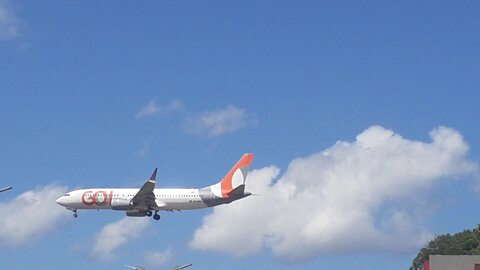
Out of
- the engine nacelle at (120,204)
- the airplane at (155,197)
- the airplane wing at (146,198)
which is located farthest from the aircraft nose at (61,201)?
the airplane wing at (146,198)

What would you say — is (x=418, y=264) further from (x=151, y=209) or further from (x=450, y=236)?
(x=151, y=209)

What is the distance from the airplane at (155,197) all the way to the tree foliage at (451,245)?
37.5m

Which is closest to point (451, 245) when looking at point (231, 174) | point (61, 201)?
point (231, 174)

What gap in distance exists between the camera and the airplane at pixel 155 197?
148 m

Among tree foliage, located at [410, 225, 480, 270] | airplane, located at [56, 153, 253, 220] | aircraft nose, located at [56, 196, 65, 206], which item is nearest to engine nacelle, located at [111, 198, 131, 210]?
airplane, located at [56, 153, 253, 220]

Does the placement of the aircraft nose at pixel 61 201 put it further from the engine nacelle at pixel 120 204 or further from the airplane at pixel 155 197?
→ the engine nacelle at pixel 120 204

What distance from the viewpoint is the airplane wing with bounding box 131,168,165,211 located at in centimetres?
14675

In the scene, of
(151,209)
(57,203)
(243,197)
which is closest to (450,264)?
(243,197)

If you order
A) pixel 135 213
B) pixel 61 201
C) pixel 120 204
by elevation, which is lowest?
pixel 135 213

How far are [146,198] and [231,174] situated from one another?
12.0 meters

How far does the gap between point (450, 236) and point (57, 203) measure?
63284 mm

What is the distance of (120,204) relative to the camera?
150500 mm

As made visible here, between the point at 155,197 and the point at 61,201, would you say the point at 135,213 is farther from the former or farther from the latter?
the point at 61,201

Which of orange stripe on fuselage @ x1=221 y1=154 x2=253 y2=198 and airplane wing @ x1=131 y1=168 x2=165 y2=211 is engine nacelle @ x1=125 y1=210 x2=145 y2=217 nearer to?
airplane wing @ x1=131 y1=168 x2=165 y2=211
